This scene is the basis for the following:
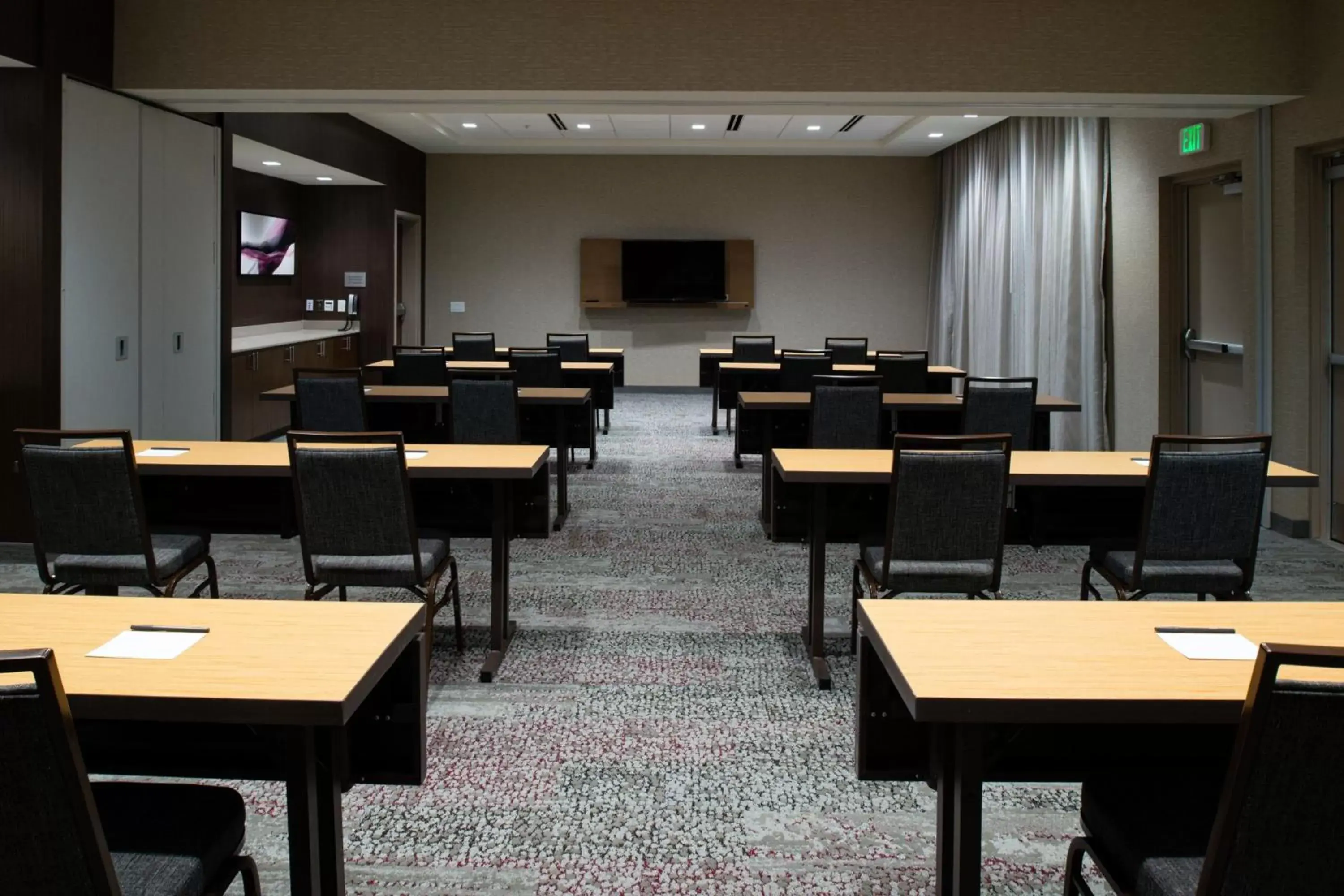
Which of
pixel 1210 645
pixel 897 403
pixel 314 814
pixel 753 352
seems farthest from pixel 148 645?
pixel 753 352

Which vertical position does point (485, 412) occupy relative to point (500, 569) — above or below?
above

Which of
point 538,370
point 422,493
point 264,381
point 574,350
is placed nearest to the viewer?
point 422,493

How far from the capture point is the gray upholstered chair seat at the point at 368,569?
135 inches

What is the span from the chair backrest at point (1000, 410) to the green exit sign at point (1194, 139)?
2.54 m

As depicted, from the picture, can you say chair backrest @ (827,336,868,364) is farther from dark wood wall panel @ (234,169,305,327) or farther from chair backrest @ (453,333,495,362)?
dark wood wall panel @ (234,169,305,327)

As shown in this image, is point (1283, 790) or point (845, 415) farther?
point (845, 415)

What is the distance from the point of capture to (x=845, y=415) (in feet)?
16.6

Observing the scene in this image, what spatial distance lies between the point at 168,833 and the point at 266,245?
9505mm

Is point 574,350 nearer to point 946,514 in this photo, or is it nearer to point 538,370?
point 538,370

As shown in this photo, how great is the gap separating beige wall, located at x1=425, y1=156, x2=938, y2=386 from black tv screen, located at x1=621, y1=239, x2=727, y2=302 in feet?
0.84

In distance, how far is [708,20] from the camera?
596 cm

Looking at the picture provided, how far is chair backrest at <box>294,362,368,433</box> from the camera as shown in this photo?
5082 mm

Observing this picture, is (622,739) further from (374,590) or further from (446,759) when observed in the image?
(374,590)

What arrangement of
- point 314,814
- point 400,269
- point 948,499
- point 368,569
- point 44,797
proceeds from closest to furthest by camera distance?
point 44,797
point 314,814
point 948,499
point 368,569
point 400,269
